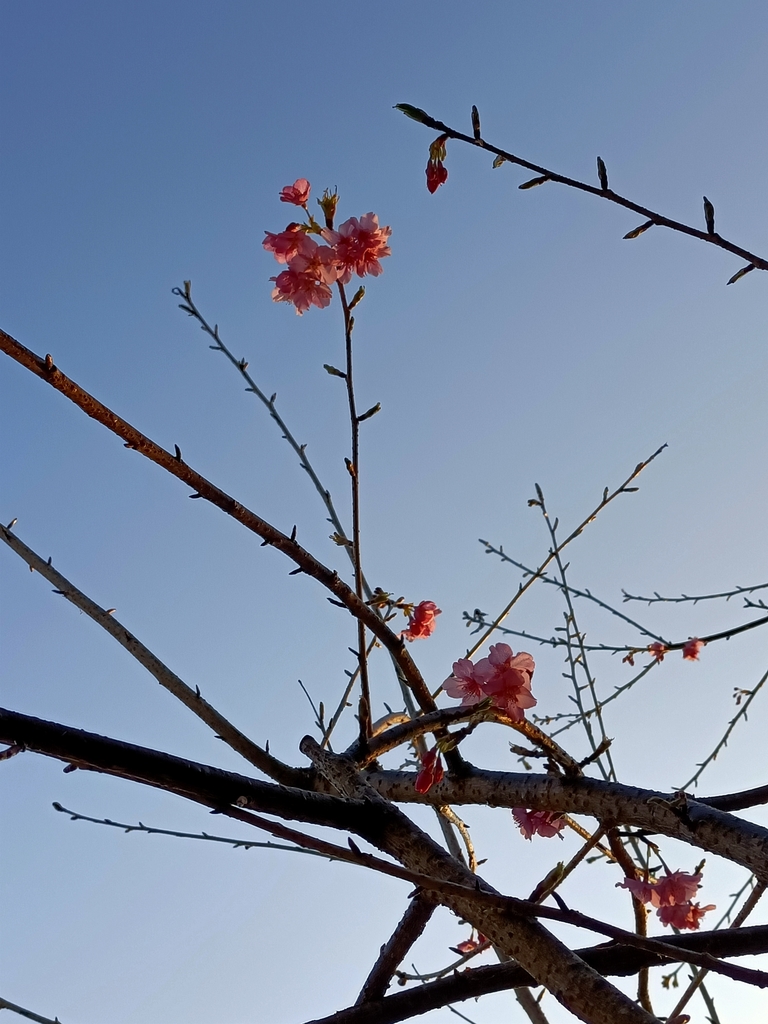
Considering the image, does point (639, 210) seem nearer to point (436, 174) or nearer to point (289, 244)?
point (436, 174)

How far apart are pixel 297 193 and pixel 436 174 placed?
753mm

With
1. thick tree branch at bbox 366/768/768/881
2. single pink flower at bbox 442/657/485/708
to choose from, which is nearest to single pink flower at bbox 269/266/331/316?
single pink flower at bbox 442/657/485/708

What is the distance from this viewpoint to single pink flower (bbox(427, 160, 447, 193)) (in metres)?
1.96

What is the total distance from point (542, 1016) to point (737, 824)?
5.47 feet

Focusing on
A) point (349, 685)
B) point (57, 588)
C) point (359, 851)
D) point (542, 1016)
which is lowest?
point (359, 851)

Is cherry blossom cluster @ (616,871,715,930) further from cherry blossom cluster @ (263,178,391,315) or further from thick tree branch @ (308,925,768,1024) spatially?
cherry blossom cluster @ (263,178,391,315)

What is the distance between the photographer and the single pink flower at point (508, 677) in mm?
1800

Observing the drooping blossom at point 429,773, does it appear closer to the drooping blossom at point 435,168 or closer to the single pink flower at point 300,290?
the drooping blossom at point 435,168

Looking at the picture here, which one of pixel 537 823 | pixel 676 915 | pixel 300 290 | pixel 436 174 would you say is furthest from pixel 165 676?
pixel 676 915

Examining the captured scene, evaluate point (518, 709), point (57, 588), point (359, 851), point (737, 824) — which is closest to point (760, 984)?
point (737, 824)

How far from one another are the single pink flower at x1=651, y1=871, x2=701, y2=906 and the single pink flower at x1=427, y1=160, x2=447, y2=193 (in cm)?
203

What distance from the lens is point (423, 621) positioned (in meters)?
3.38

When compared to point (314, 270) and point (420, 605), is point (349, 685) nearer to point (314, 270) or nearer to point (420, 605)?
point (420, 605)

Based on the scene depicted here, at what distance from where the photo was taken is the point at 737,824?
118cm
